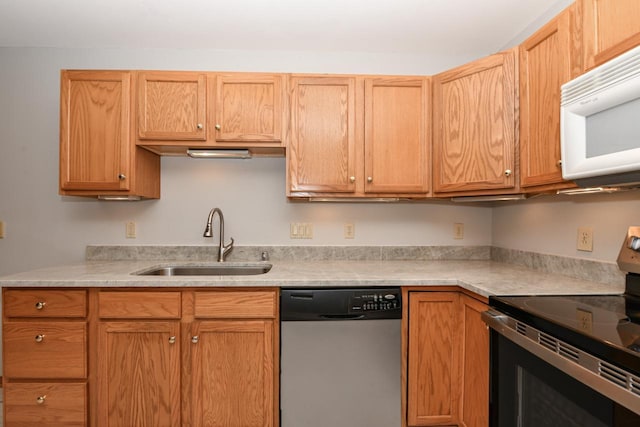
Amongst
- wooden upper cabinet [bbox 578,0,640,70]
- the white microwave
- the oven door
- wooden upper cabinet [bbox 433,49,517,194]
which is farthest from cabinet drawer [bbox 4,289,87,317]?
wooden upper cabinet [bbox 578,0,640,70]

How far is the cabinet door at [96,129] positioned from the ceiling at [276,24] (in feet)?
1.12

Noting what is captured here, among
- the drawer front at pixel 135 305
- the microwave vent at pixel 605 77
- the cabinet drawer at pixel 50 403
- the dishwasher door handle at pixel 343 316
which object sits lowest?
the cabinet drawer at pixel 50 403

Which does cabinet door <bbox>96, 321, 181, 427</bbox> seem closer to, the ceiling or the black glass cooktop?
the black glass cooktop

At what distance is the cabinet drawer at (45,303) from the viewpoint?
1708mm


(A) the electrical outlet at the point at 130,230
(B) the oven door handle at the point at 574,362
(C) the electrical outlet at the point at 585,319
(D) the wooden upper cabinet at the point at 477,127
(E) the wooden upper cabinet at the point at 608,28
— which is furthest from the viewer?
(A) the electrical outlet at the point at 130,230

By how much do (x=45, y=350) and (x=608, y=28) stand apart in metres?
2.75

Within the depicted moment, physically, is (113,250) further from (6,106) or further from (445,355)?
(445,355)

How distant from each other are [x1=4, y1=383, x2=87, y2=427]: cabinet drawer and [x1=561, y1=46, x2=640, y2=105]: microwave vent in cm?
246

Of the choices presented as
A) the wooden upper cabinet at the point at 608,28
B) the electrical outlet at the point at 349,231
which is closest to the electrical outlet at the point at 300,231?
the electrical outlet at the point at 349,231

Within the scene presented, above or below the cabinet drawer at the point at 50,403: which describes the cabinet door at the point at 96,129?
above

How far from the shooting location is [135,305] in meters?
1.74

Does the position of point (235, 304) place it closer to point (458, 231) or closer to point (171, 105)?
point (171, 105)

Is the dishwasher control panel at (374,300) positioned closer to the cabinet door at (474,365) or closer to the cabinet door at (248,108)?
the cabinet door at (474,365)

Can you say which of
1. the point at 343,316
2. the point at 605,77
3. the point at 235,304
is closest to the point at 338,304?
the point at 343,316
